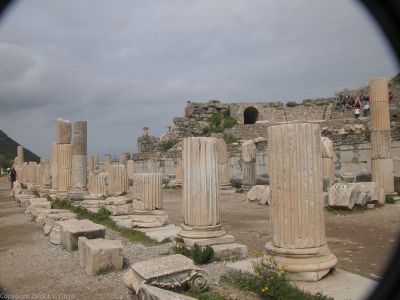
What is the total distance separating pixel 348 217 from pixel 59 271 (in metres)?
8.07

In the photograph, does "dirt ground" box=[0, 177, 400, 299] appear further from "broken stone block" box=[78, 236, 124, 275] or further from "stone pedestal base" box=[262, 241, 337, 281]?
"stone pedestal base" box=[262, 241, 337, 281]

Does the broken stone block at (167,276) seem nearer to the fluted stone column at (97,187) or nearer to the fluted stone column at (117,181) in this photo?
the fluted stone column at (117,181)

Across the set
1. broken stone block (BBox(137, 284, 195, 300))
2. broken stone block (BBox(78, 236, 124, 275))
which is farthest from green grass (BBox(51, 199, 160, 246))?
broken stone block (BBox(137, 284, 195, 300))

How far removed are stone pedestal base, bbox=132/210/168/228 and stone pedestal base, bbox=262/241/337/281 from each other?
515 centimetres

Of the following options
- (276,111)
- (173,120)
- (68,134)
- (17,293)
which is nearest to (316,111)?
(276,111)

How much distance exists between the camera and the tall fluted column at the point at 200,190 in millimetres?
7410

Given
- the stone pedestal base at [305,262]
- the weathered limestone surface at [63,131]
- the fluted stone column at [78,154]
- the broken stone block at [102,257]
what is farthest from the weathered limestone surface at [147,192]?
the weathered limestone surface at [63,131]

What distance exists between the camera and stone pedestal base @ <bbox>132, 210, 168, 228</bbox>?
32.7ft

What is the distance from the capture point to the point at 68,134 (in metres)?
17.3

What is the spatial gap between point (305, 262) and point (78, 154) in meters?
13.4

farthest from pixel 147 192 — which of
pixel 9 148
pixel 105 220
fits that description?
pixel 9 148

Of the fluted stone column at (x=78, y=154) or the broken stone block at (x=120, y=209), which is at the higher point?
the fluted stone column at (x=78, y=154)

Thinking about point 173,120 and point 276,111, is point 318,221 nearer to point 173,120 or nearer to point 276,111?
point 173,120

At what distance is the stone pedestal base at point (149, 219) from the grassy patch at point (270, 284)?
181 inches
